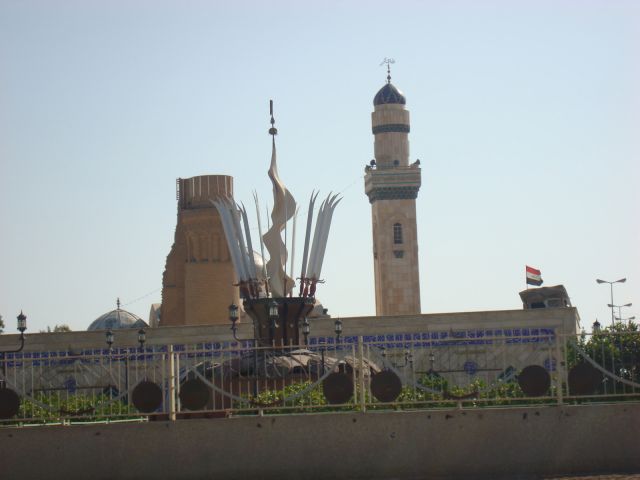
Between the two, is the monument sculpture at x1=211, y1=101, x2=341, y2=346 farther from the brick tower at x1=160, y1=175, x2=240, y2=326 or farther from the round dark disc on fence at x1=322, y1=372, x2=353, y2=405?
the brick tower at x1=160, y1=175, x2=240, y2=326

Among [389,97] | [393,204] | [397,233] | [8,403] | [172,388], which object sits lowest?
[8,403]

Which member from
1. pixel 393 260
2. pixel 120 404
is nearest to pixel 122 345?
pixel 393 260

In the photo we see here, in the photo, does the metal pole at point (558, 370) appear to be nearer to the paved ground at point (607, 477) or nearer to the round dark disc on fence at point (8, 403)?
the paved ground at point (607, 477)

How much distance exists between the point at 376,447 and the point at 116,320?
177 ft

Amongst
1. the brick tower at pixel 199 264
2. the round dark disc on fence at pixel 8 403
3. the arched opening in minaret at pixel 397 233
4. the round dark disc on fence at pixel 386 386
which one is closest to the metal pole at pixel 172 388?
the round dark disc on fence at pixel 8 403

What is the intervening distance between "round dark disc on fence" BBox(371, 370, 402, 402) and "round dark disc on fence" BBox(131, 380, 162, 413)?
2.85 metres

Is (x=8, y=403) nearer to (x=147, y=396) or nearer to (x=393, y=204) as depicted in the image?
(x=147, y=396)

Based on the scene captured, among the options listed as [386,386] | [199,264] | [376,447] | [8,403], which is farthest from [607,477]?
[199,264]

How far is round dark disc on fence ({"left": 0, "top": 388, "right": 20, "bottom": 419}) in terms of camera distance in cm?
1758

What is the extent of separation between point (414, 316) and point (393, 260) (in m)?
26.0

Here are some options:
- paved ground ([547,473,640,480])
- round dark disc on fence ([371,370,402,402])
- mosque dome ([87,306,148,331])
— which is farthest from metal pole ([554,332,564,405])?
mosque dome ([87,306,148,331])

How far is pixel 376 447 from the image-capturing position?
16.4 m

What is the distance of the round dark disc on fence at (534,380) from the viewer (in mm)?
17328

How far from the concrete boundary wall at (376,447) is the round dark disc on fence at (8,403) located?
1.11 m
